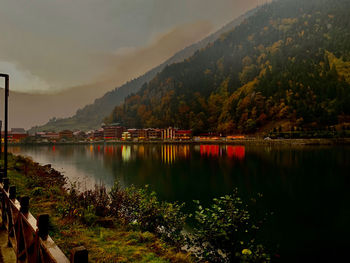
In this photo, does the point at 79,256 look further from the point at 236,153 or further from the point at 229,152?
the point at 229,152

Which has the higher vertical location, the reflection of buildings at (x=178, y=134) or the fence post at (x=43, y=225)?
the reflection of buildings at (x=178, y=134)

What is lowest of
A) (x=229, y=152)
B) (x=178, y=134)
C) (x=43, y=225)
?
(x=229, y=152)

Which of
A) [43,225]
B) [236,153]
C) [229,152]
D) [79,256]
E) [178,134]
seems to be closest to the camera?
[79,256]

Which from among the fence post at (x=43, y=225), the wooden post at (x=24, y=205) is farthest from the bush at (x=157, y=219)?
the fence post at (x=43, y=225)

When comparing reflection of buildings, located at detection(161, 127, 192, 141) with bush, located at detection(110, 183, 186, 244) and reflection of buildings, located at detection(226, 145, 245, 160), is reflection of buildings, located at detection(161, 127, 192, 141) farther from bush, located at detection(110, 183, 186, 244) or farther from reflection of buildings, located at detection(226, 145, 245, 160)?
bush, located at detection(110, 183, 186, 244)

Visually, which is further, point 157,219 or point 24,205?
point 157,219

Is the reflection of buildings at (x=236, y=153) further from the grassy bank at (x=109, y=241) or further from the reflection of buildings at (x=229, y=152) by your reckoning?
the grassy bank at (x=109, y=241)

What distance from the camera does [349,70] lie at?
14150cm

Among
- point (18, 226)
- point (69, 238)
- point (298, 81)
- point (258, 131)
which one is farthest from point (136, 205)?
point (298, 81)

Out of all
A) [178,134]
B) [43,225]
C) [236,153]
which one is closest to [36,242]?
[43,225]

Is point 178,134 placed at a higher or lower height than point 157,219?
higher

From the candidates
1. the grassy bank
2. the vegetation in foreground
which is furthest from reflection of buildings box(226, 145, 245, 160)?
the grassy bank

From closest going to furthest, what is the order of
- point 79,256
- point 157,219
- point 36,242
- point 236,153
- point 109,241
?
point 79,256
point 36,242
point 109,241
point 157,219
point 236,153

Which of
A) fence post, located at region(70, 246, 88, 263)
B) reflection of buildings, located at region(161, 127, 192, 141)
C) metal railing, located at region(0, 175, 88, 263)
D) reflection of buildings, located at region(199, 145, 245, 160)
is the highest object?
reflection of buildings, located at region(161, 127, 192, 141)
